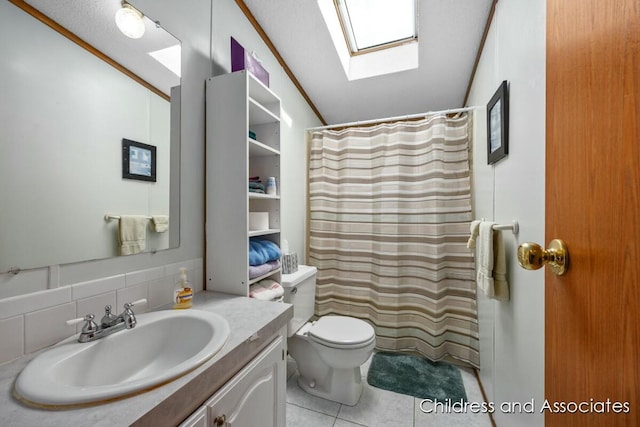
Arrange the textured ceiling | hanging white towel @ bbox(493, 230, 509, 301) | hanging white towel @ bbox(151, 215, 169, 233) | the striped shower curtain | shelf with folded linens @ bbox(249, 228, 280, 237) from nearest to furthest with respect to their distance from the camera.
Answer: the textured ceiling → hanging white towel @ bbox(151, 215, 169, 233) → hanging white towel @ bbox(493, 230, 509, 301) → shelf with folded linens @ bbox(249, 228, 280, 237) → the striped shower curtain

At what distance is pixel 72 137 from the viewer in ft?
2.41

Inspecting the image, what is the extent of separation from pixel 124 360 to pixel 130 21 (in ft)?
3.91

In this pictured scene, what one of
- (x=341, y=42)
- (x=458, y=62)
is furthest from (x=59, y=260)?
(x=458, y=62)

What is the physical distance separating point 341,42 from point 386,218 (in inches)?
53.8

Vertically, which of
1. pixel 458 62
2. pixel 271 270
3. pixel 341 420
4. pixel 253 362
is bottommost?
pixel 341 420

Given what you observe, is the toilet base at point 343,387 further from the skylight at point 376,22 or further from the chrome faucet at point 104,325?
the skylight at point 376,22

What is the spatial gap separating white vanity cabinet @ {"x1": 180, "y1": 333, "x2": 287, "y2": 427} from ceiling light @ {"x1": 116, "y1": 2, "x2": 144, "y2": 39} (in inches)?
50.1

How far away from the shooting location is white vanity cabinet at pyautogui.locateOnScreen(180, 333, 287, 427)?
624mm

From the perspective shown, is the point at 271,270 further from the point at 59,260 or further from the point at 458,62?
the point at 458,62

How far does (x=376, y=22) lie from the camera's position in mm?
1643

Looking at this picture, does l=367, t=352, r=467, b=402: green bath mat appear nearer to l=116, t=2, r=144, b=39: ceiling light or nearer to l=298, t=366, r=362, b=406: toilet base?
l=298, t=366, r=362, b=406: toilet base

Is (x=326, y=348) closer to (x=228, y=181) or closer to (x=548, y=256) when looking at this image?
(x=228, y=181)

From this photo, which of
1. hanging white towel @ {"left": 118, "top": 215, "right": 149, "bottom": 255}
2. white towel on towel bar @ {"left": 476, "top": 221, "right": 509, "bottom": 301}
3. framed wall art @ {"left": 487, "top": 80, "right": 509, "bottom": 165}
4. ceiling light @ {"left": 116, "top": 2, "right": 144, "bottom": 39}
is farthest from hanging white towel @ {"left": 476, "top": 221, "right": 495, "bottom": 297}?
ceiling light @ {"left": 116, "top": 2, "right": 144, "bottom": 39}

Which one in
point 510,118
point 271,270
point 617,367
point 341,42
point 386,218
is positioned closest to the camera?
point 617,367
